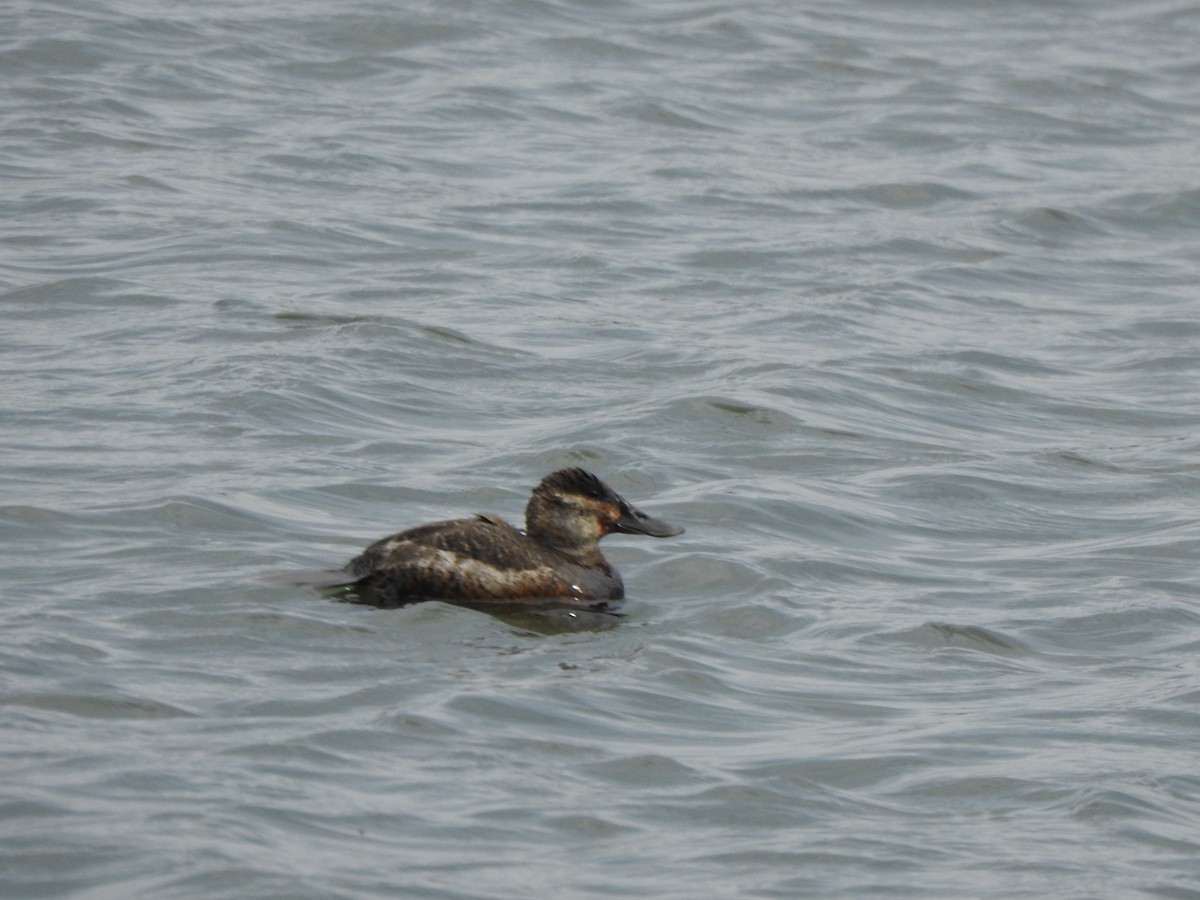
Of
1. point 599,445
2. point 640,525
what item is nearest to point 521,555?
point 640,525

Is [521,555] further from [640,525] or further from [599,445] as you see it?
[599,445]

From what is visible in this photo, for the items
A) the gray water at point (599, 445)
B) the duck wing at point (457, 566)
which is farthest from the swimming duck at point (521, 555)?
the gray water at point (599, 445)

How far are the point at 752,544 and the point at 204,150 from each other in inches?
326

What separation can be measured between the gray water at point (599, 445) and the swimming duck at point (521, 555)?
0.50 ft

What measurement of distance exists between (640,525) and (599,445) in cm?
183

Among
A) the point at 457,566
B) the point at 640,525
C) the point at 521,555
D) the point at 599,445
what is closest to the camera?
the point at 457,566

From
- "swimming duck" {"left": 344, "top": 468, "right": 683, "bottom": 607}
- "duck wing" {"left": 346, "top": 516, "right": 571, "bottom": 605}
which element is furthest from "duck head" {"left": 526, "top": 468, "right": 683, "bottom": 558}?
"duck wing" {"left": 346, "top": 516, "right": 571, "bottom": 605}

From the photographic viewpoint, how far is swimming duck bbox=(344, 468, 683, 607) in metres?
7.98

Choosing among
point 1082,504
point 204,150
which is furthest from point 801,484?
point 204,150

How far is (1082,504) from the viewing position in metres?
10.5

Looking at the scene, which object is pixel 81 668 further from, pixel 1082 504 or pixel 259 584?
pixel 1082 504

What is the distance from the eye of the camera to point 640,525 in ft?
28.9

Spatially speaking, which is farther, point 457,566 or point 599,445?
point 599,445

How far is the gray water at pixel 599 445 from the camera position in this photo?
6.25 metres
